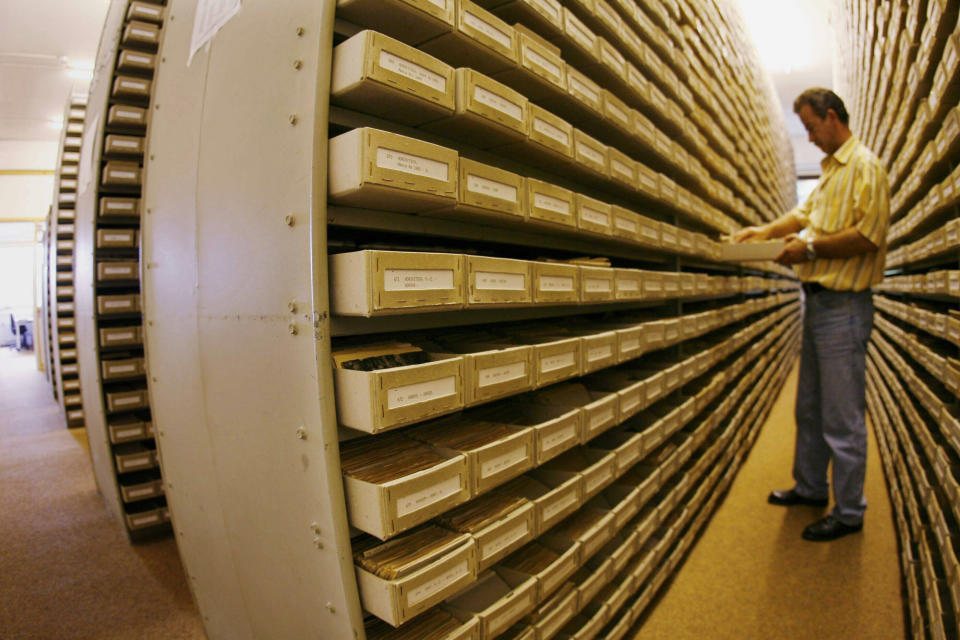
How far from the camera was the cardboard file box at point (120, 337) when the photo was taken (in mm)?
2426

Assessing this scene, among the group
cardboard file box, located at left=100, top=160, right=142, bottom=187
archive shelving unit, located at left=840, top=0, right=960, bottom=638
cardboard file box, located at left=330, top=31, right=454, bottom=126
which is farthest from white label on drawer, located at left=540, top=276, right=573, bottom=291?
cardboard file box, located at left=100, top=160, right=142, bottom=187

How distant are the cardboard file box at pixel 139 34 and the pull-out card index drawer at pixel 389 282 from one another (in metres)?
2.16

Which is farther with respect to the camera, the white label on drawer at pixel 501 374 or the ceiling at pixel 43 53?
the ceiling at pixel 43 53

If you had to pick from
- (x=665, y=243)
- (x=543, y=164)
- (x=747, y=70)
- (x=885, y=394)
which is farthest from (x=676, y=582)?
(x=747, y=70)

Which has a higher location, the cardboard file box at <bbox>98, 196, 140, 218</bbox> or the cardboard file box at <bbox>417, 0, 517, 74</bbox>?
the cardboard file box at <bbox>417, 0, 517, 74</bbox>

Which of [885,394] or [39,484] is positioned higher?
[885,394]

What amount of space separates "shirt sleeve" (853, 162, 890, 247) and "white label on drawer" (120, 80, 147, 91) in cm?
298

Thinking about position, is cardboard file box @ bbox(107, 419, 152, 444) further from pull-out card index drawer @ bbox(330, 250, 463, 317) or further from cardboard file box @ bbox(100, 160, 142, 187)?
pull-out card index drawer @ bbox(330, 250, 463, 317)

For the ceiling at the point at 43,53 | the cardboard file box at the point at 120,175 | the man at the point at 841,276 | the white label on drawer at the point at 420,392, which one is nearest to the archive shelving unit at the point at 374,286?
the white label on drawer at the point at 420,392

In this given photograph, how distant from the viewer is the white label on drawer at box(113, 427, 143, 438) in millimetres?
2523

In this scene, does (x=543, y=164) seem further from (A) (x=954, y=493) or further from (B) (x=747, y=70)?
(B) (x=747, y=70)

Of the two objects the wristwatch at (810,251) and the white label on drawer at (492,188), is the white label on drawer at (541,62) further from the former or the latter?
the wristwatch at (810,251)

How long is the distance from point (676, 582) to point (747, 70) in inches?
126

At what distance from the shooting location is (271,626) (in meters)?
1.16
